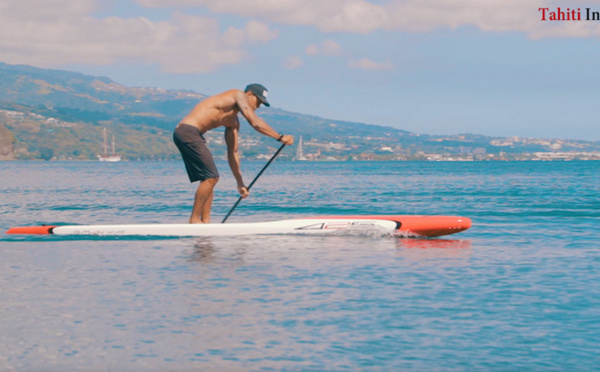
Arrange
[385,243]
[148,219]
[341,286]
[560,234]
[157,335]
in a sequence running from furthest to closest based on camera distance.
Result: [148,219] < [560,234] < [385,243] < [341,286] < [157,335]

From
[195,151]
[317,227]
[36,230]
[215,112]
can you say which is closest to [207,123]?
[215,112]

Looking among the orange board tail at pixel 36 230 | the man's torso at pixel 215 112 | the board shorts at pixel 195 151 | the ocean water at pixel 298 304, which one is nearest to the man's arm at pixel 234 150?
the man's torso at pixel 215 112

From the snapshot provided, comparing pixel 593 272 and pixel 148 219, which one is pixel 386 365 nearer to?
pixel 593 272

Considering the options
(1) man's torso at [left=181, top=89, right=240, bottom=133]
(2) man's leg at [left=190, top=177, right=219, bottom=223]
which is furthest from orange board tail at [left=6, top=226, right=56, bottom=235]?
(1) man's torso at [left=181, top=89, right=240, bottom=133]

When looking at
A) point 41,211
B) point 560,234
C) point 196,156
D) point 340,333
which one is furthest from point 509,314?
point 41,211

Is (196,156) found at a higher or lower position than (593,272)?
higher

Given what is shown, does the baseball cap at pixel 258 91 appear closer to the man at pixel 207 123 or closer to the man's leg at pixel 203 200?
the man at pixel 207 123

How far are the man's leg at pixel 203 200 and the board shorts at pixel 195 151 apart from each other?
12cm

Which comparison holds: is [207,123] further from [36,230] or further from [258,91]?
[36,230]

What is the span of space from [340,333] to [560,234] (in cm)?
1034

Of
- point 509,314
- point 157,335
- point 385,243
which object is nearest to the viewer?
point 157,335

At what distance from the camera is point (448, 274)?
10.1 m

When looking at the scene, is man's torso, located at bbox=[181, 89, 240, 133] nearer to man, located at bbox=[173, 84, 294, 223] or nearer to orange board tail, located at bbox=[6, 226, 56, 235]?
man, located at bbox=[173, 84, 294, 223]

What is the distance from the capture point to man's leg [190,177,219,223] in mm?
13625
